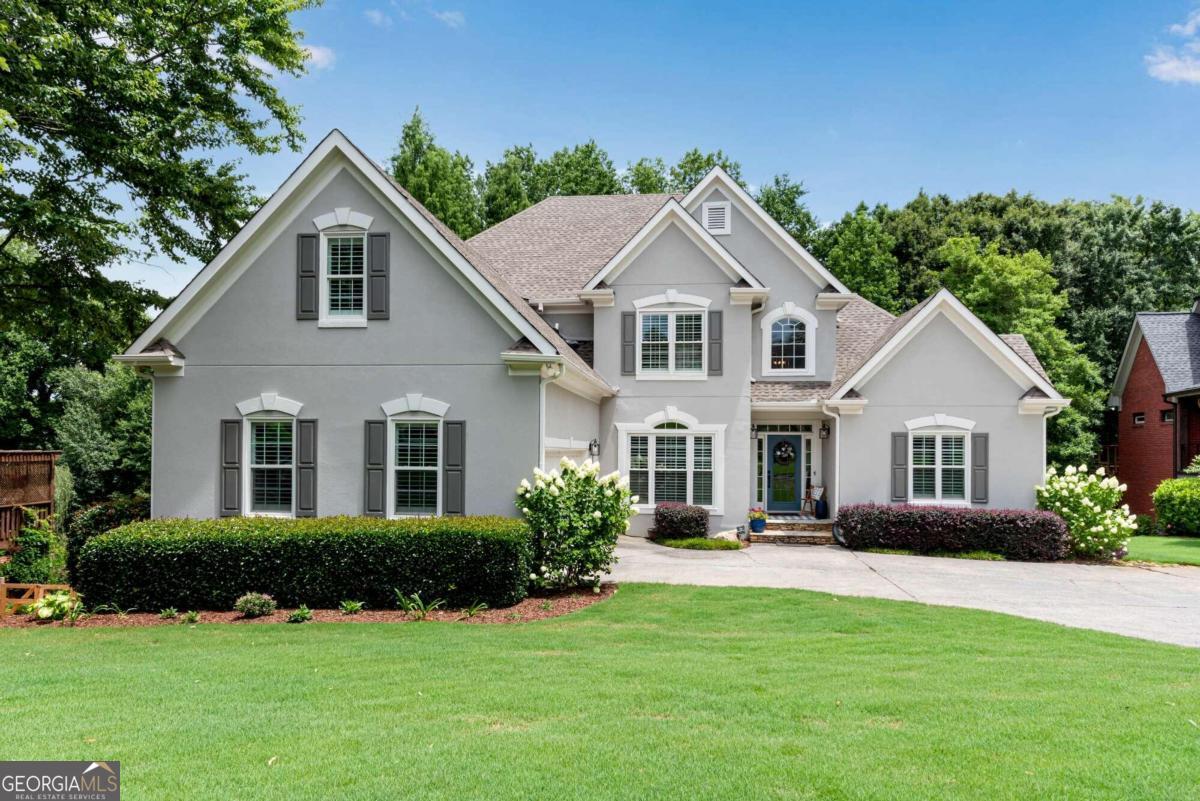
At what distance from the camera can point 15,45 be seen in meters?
13.2

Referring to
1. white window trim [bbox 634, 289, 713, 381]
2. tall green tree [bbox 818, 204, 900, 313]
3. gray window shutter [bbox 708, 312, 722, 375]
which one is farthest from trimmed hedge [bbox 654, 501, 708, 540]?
tall green tree [bbox 818, 204, 900, 313]

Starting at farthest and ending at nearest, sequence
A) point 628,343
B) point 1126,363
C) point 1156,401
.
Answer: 1. point 1126,363
2. point 1156,401
3. point 628,343

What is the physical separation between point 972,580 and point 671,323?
8.84 meters

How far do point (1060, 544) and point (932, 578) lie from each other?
4.85m

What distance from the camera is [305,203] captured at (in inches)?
509

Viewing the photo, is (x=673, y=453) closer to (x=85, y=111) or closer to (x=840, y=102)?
(x=840, y=102)

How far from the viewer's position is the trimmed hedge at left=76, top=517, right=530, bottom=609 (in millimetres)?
10477

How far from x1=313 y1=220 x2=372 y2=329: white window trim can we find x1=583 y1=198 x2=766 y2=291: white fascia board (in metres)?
6.26

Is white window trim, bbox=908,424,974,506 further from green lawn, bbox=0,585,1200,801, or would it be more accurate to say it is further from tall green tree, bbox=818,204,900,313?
tall green tree, bbox=818,204,900,313

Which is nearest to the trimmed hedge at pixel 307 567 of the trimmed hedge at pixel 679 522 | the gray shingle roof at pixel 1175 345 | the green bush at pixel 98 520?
the green bush at pixel 98 520

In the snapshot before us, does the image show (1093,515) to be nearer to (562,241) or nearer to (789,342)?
(789,342)

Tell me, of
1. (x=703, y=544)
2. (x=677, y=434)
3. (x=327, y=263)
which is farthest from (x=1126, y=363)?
(x=327, y=263)

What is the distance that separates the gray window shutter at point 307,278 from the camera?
42.5 feet

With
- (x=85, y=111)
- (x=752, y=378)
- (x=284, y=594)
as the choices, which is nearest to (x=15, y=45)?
(x=85, y=111)
